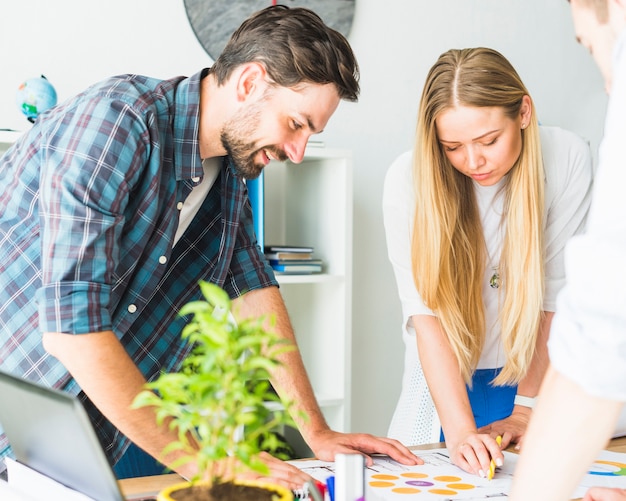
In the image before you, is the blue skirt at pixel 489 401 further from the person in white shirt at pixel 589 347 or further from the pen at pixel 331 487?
the person in white shirt at pixel 589 347

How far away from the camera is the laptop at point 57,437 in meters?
0.79

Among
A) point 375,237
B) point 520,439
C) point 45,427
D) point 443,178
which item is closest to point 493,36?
point 375,237

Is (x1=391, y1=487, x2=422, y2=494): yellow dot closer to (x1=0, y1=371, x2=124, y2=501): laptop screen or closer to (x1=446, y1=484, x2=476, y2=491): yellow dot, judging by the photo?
(x1=446, y1=484, x2=476, y2=491): yellow dot

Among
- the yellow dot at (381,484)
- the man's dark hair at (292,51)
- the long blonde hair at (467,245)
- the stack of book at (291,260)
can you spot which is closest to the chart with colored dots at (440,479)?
the yellow dot at (381,484)

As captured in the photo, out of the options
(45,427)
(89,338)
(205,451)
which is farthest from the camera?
(89,338)

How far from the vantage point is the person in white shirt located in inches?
28.3

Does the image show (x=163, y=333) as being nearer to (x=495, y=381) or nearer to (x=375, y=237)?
(x=495, y=381)

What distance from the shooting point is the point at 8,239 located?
137 centimetres

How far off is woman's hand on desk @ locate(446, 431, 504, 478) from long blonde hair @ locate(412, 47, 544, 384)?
344 mm

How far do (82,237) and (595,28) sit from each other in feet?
2.49

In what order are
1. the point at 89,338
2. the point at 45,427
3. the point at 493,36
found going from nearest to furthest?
1. the point at 45,427
2. the point at 89,338
3. the point at 493,36

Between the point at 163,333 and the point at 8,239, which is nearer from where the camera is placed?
the point at 8,239

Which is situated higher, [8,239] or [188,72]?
[188,72]

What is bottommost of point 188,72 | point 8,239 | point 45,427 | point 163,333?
point 163,333
